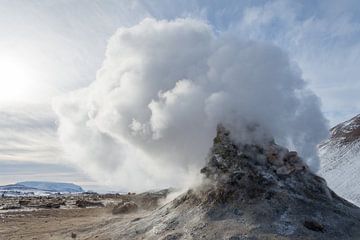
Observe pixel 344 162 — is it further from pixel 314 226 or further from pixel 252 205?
pixel 314 226

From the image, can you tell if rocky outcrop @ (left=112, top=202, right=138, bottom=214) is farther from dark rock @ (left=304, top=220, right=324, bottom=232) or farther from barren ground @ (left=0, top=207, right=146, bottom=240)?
dark rock @ (left=304, top=220, right=324, bottom=232)

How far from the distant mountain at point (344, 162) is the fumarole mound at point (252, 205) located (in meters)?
24.4

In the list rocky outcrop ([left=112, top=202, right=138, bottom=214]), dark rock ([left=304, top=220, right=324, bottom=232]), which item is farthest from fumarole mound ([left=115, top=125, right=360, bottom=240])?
rocky outcrop ([left=112, top=202, right=138, bottom=214])

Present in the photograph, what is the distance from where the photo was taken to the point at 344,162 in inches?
2480

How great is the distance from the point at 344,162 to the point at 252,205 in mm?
49932

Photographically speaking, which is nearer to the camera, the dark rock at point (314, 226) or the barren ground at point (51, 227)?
the dark rock at point (314, 226)

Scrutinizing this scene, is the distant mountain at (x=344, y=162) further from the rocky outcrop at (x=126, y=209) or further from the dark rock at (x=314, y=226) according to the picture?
the dark rock at (x=314, y=226)

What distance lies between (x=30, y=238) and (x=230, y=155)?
36.0 feet

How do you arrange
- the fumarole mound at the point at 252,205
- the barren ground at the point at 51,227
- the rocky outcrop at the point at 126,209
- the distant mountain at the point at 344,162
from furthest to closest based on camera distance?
1. the distant mountain at the point at 344,162
2. the rocky outcrop at the point at 126,209
3. the barren ground at the point at 51,227
4. the fumarole mound at the point at 252,205

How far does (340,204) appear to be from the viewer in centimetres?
1925

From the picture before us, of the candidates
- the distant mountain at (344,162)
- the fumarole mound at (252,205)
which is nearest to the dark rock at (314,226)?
the fumarole mound at (252,205)

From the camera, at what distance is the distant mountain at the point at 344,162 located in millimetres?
48831

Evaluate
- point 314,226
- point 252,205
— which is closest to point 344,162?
point 252,205

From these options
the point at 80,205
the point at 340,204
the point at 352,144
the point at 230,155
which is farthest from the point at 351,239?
the point at 352,144
